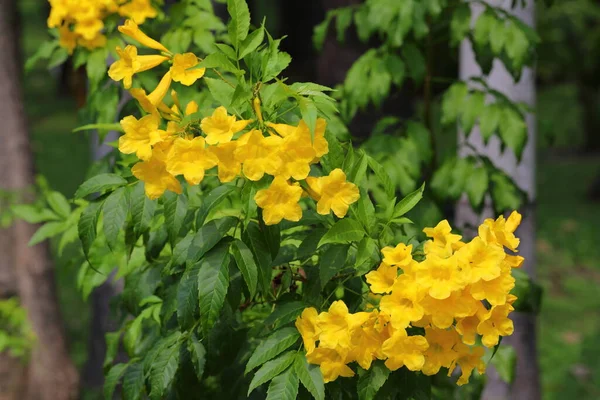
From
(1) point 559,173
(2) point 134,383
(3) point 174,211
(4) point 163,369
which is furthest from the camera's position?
(1) point 559,173

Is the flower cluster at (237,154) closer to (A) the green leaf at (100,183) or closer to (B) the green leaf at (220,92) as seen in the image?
(B) the green leaf at (220,92)

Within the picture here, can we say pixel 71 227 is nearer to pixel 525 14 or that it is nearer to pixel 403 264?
pixel 403 264

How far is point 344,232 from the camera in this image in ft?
6.19

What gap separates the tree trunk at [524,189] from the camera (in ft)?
14.2

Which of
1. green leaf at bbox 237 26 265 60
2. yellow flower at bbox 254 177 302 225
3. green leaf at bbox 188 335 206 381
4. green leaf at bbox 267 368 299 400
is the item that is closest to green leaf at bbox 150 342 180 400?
green leaf at bbox 188 335 206 381

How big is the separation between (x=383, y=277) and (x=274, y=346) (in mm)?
301

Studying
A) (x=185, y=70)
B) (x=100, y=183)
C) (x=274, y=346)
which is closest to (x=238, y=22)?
(x=185, y=70)

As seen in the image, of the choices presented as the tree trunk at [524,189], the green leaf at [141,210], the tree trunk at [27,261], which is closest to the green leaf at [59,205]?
the green leaf at [141,210]

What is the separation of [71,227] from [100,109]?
1.41ft

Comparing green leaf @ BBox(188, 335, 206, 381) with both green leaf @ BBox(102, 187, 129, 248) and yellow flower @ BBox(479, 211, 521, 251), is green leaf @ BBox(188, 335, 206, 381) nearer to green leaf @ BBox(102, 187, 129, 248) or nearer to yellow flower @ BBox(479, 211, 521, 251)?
green leaf @ BBox(102, 187, 129, 248)

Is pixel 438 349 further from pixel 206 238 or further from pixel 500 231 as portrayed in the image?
pixel 206 238

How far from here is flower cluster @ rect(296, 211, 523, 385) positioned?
5.70 ft

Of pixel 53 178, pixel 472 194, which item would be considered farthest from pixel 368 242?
pixel 53 178

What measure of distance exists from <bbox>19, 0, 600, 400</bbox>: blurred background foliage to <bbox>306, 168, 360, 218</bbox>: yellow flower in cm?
130
